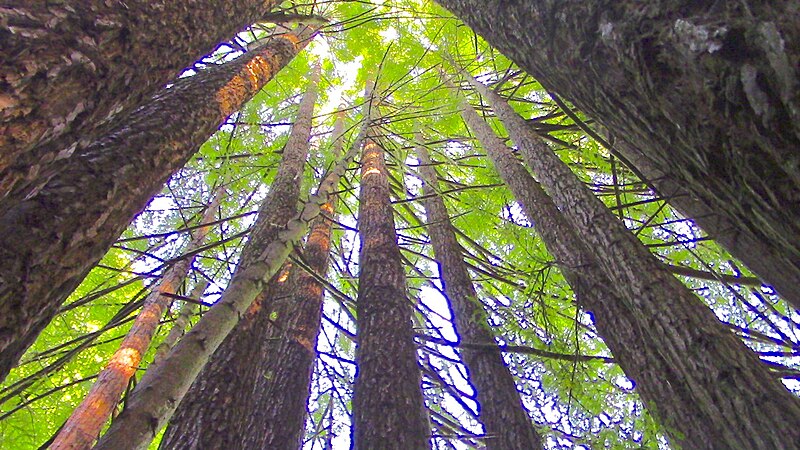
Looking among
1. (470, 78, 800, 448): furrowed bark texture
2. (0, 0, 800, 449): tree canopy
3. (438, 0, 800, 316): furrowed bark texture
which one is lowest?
(438, 0, 800, 316): furrowed bark texture

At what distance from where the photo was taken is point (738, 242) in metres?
2.73

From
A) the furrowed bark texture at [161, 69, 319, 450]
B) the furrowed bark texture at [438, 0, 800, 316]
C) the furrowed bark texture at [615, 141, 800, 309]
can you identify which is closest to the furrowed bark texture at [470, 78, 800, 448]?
the furrowed bark texture at [615, 141, 800, 309]

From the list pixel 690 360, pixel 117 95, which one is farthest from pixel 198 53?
pixel 690 360

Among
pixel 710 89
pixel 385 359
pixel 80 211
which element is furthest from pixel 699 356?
pixel 80 211

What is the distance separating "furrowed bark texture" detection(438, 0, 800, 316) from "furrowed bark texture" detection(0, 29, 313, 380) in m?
1.74

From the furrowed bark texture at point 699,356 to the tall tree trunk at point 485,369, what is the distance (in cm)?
156

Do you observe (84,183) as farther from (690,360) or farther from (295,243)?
(690,360)

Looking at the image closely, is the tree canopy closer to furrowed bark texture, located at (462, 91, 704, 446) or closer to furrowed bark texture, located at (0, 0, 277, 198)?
furrowed bark texture, located at (462, 91, 704, 446)

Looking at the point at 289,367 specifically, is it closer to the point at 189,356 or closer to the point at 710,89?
the point at 189,356

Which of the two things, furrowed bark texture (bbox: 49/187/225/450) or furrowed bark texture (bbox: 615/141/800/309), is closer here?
furrowed bark texture (bbox: 615/141/800/309)

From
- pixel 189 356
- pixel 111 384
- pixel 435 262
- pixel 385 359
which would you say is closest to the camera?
pixel 189 356

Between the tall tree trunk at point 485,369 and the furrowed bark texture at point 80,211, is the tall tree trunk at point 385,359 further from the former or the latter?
the furrowed bark texture at point 80,211

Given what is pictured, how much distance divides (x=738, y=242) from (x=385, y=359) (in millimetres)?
2669

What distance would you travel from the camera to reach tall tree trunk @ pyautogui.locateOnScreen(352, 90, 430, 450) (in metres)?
3.65
